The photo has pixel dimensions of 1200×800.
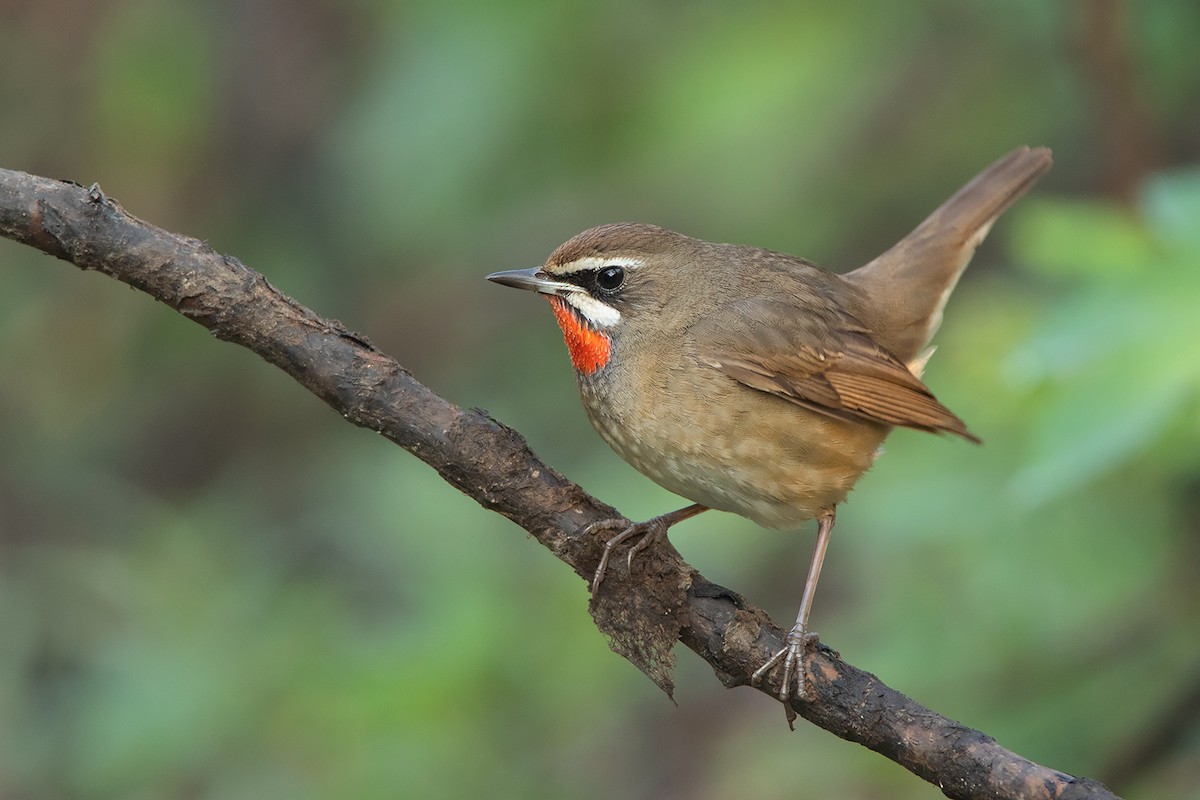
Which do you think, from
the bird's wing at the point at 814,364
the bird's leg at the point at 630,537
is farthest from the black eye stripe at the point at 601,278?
the bird's leg at the point at 630,537

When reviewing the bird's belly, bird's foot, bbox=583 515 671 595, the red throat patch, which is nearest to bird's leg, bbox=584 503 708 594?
bird's foot, bbox=583 515 671 595

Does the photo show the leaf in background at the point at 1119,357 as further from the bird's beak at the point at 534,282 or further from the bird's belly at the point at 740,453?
the bird's beak at the point at 534,282

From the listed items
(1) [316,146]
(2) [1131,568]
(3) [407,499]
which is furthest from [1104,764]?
(1) [316,146]

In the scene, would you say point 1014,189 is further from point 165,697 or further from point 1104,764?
point 165,697

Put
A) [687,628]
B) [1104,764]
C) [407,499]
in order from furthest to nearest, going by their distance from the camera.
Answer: [407,499] → [1104,764] → [687,628]

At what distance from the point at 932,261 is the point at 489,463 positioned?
2.98 m

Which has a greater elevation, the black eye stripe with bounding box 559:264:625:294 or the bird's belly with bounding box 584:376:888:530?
the black eye stripe with bounding box 559:264:625:294

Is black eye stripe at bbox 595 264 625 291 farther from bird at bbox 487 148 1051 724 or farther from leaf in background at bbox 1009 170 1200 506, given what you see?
leaf in background at bbox 1009 170 1200 506

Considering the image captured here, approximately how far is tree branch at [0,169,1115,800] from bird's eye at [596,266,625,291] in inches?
53.2

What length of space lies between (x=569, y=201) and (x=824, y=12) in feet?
7.36

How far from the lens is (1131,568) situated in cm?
511

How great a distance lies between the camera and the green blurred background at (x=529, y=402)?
5223mm

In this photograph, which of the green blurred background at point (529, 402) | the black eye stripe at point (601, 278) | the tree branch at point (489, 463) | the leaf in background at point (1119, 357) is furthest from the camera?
the green blurred background at point (529, 402)

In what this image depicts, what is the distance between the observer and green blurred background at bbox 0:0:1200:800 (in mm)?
5223
